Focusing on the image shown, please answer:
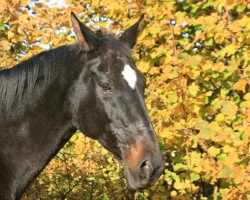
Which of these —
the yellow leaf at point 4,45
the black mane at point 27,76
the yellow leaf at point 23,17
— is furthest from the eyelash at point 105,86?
the yellow leaf at point 4,45

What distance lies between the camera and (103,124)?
10.3 feet

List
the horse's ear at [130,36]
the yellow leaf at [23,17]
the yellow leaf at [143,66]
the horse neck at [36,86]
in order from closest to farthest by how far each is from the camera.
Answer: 1. the horse neck at [36,86]
2. the horse's ear at [130,36]
3. the yellow leaf at [143,66]
4. the yellow leaf at [23,17]

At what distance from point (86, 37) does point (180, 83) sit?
1244 millimetres

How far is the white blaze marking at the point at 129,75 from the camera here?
3.00m

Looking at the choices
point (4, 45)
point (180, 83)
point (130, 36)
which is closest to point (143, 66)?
point (180, 83)

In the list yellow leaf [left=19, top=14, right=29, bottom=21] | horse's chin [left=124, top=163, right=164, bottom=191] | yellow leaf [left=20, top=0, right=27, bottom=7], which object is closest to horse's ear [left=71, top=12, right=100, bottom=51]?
horse's chin [left=124, top=163, right=164, bottom=191]

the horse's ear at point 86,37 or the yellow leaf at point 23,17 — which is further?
the yellow leaf at point 23,17

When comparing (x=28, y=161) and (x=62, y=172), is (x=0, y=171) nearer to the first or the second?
(x=28, y=161)

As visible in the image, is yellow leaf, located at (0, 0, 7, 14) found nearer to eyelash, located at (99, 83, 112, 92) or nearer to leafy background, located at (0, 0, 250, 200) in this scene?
leafy background, located at (0, 0, 250, 200)

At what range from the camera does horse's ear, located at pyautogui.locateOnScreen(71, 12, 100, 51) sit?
3.11m

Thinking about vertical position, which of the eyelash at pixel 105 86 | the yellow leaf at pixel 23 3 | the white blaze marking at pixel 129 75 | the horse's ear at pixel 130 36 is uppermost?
the horse's ear at pixel 130 36

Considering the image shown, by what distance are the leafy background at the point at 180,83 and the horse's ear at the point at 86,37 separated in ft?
3.04

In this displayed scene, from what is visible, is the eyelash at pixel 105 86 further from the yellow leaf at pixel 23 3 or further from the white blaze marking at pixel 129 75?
the yellow leaf at pixel 23 3

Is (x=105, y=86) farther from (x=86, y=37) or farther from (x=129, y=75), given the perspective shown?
(x=86, y=37)
